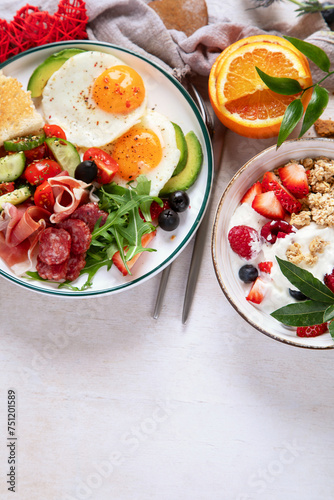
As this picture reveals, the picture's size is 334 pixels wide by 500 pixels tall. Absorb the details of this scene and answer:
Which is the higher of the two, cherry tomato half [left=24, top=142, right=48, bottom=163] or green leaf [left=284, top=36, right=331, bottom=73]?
green leaf [left=284, top=36, right=331, bottom=73]

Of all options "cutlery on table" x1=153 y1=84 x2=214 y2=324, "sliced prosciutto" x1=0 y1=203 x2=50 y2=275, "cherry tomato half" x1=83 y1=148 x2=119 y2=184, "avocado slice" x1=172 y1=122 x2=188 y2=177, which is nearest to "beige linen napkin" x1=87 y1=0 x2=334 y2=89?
"cutlery on table" x1=153 y1=84 x2=214 y2=324

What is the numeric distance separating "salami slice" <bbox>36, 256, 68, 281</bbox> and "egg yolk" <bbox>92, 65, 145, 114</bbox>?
0.78m

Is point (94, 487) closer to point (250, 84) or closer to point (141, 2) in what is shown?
point (250, 84)

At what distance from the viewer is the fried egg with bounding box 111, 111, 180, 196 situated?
2.07m

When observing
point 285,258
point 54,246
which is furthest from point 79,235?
point 285,258

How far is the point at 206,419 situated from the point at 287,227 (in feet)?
3.57

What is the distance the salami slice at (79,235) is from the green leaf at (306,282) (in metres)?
0.85

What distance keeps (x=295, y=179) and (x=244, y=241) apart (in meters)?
0.36

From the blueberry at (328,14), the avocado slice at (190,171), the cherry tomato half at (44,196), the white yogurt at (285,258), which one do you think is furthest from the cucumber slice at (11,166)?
the blueberry at (328,14)

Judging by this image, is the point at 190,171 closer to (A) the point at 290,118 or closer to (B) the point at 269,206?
(B) the point at 269,206

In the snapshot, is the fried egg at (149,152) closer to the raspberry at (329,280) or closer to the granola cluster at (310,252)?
the granola cluster at (310,252)

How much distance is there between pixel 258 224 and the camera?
1.96 meters

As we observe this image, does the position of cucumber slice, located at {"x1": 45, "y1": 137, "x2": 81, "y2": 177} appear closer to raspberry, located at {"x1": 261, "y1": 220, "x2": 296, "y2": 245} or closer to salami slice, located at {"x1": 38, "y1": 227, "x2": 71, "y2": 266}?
salami slice, located at {"x1": 38, "y1": 227, "x2": 71, "y2": 266}

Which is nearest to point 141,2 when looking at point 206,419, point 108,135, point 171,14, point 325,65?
point 171,14
